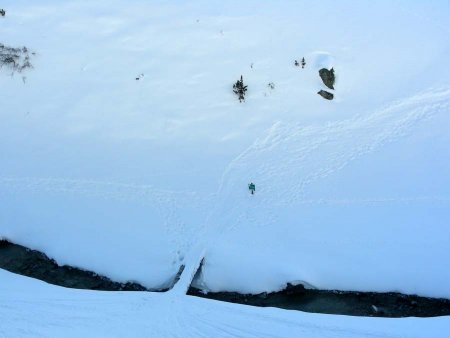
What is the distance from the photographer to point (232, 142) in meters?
19.4

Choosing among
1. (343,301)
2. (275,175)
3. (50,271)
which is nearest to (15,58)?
(50,271)

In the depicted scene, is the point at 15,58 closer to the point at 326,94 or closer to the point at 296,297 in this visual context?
the point at 326,94

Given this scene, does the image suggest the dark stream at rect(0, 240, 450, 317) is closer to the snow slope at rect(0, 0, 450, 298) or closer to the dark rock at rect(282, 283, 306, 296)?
the dark rock at rect(282, 283, 306, 296)

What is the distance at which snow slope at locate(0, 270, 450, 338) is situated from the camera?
13117mm

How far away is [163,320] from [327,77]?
41.9 ft

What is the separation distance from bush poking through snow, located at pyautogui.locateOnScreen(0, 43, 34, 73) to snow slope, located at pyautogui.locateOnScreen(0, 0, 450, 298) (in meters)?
0.41

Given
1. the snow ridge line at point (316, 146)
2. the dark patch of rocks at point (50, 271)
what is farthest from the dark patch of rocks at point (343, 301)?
the snow ridge line at point (316, 146)

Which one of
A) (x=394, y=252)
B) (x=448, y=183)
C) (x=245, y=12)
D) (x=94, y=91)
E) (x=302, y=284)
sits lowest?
(x=302, y=284)

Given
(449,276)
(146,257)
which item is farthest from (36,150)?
(449,276)

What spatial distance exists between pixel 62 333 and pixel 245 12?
17227mm

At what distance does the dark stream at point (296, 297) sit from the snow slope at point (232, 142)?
29 cm

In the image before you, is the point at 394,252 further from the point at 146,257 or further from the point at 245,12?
the point at 245,12

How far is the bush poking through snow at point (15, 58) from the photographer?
22188 millimetres

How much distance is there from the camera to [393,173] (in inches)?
712
